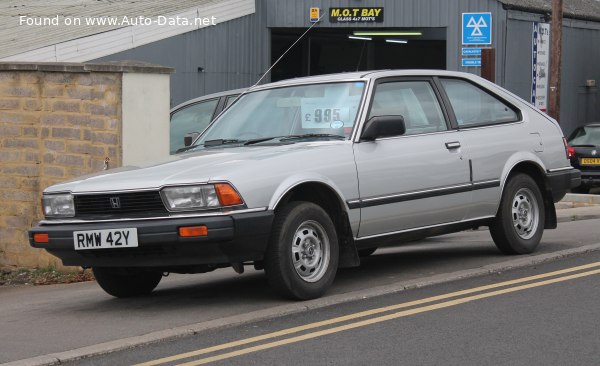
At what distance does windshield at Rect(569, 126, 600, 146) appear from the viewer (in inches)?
884

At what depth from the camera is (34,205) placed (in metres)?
11.5

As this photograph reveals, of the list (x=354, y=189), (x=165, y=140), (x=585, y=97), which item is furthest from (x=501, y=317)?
(x=585, y=97)

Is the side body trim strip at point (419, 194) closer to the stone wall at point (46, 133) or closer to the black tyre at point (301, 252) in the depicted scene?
the black tyre at point (301, 252)

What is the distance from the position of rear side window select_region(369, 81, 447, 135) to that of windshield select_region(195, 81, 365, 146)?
0.22 meters

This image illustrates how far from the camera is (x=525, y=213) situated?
9.99m

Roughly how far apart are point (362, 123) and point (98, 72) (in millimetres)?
3191

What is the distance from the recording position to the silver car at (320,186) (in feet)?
24.9

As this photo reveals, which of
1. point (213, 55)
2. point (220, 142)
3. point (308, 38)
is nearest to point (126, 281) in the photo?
point (220, 142)

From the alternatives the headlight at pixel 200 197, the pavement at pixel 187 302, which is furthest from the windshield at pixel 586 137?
the headlight at pixel 200 197

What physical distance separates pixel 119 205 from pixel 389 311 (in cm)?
197

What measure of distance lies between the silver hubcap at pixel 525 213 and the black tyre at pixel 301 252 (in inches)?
92.0

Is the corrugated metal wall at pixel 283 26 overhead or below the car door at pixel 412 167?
overhead

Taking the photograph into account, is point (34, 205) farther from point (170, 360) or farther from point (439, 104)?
point (170, 360)

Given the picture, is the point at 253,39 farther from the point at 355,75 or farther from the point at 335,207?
the point at 335,207
